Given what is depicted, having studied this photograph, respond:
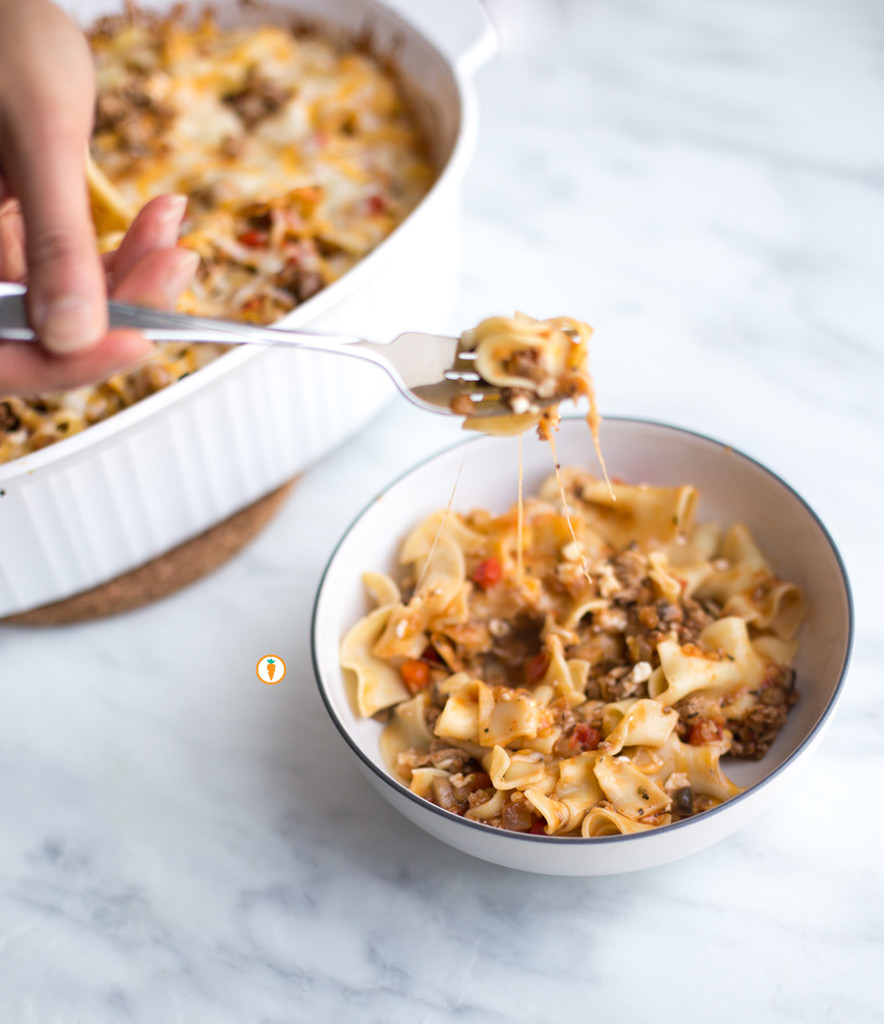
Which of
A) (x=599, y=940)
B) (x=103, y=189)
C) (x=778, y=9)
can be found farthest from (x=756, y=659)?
(x=778, y=9)

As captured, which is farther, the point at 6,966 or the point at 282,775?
the point at 282,775

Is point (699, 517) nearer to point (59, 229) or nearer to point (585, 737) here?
point (585, 737)

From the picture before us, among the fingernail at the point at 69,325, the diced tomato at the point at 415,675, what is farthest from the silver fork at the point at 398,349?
Answer: the diced tomato at the point at 415,675

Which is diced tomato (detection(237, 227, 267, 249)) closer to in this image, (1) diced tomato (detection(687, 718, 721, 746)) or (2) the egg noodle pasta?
(2) the egg noodle pasta

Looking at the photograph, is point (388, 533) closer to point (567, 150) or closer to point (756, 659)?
point (756, 659)

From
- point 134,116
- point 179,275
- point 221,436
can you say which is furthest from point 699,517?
point 134,116
